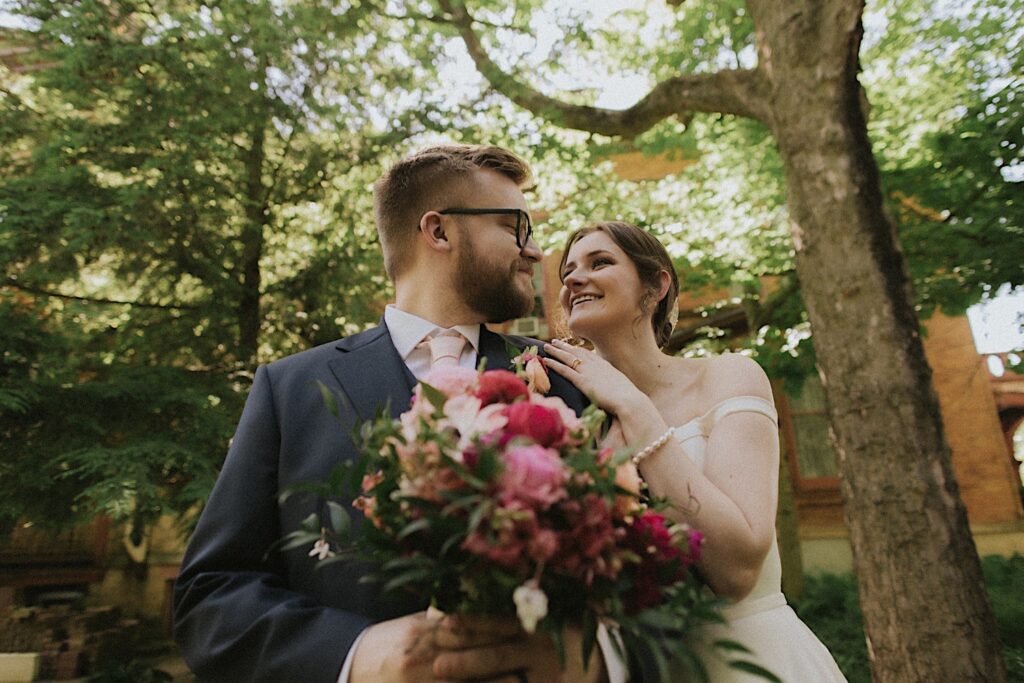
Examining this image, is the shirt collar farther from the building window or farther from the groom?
the building window

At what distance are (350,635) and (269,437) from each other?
0.68m

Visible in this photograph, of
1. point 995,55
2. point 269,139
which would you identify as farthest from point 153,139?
point 995,55

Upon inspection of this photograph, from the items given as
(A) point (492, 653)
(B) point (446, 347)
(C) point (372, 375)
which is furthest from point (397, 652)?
(B) point (446, 347)

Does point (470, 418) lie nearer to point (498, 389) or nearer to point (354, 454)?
point (498, 389)

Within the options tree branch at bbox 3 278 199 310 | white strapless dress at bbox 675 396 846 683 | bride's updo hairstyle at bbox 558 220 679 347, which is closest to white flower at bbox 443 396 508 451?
white strapless dress at bbox 675 396 846 683

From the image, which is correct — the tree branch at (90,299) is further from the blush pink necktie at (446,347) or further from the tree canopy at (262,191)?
the blush pink necktie at (446,347)

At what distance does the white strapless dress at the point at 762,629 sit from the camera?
249 cm

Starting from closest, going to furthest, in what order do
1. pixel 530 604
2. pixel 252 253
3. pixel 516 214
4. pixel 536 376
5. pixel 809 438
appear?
pixel 530 604 < pixel 536 376 < pixel 516 214 < pixel 252 253 < pixel 809 438

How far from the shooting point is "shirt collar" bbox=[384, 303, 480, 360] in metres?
2.24

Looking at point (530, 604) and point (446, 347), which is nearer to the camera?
point (530, 604)

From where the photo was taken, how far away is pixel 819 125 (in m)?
4.77

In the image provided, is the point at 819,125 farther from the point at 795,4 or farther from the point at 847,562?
the point at 847,562

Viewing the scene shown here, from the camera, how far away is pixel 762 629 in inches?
103

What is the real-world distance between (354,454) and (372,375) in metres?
0.31
